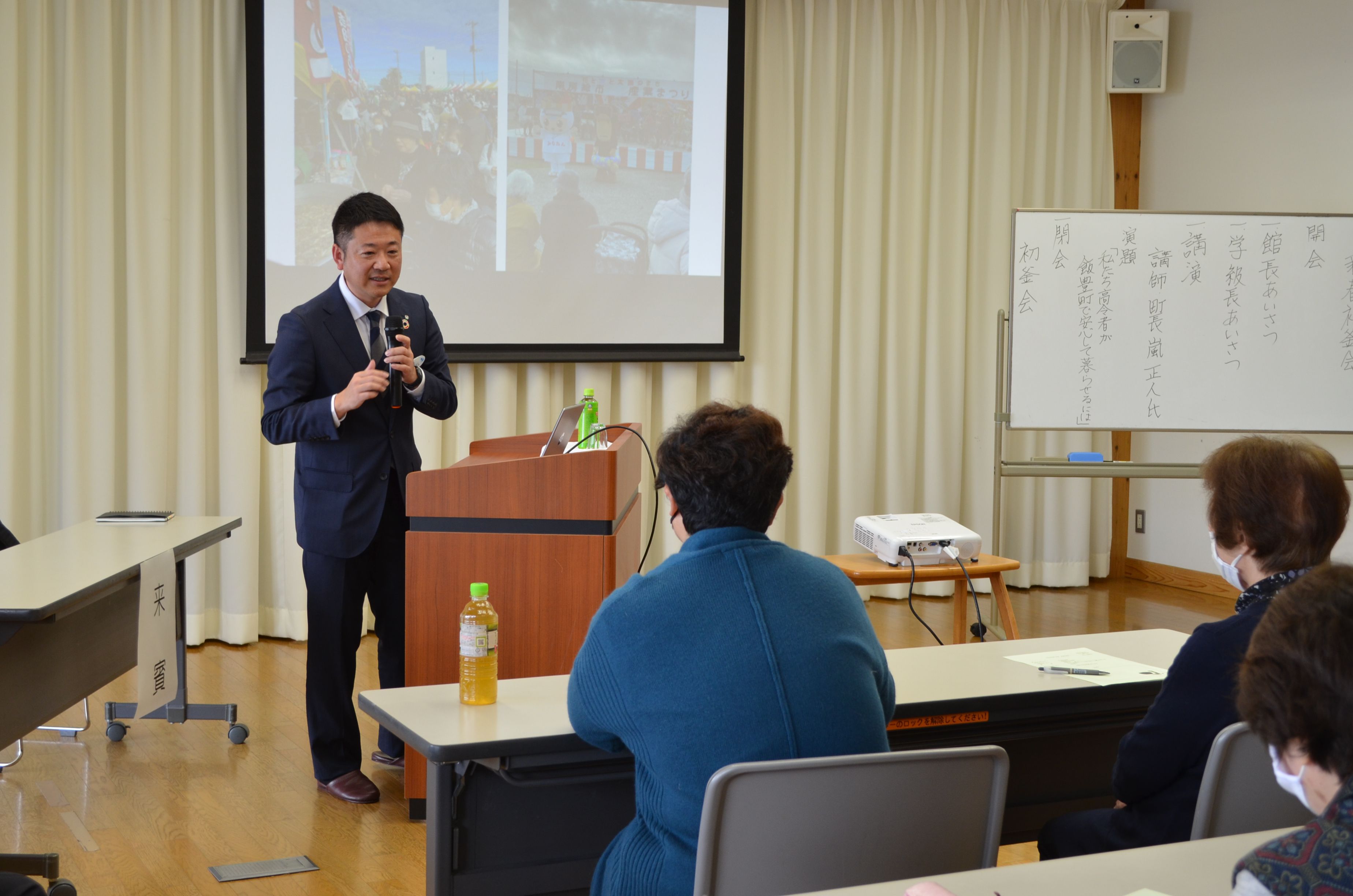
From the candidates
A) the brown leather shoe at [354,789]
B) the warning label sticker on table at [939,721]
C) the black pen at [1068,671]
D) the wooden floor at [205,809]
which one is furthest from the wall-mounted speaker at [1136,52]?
the brown leather shoe at [354,789]

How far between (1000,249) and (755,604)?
15.7 ft

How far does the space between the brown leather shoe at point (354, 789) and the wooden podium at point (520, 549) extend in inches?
18.4

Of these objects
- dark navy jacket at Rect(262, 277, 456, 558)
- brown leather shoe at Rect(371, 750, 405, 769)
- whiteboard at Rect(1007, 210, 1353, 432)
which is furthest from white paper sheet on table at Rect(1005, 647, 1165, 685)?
whiteboard at Rect(1007, 210, 1353, 432)

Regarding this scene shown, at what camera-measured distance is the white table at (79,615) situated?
240 cm

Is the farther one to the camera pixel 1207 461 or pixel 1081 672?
pixel 1081 672

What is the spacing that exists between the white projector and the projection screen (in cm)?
181

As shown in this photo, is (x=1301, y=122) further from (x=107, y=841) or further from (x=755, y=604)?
(x=107, y=841)

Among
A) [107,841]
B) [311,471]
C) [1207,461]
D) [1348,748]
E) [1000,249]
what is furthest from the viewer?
[1000,249]

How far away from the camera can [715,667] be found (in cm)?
143

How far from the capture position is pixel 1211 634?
1.68 meters

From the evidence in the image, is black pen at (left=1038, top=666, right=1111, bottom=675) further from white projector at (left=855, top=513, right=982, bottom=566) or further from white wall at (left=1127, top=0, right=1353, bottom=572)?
Result: white wall at (left=1127, top=0, right=1353, bottom=572)

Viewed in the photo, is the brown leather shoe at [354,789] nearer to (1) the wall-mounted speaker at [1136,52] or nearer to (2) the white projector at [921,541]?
(2) the white projector at [921,541]

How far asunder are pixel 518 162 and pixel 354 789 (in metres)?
2.89

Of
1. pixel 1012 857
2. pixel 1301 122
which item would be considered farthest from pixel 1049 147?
pixel 1012 857
